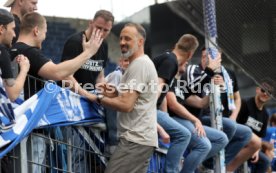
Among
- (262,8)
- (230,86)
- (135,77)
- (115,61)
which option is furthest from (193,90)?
(115,61)

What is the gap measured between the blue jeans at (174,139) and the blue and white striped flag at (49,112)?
2.57 ft

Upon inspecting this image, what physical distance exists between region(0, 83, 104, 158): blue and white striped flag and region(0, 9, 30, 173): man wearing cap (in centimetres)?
14

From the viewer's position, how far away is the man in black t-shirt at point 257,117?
34.6 feet

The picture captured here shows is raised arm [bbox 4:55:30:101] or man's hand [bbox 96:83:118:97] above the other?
raised arm [bbox 4:55:30:101]

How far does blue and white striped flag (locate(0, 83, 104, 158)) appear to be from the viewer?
667 cm

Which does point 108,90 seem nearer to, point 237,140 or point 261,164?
point 237,140

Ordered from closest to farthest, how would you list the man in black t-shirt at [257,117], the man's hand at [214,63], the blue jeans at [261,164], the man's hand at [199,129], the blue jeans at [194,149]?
the blue jeans at [194,149] → the man's hand at [199,129] → the man's hand at [214,63] → the man in black t-shirt at [257,117] → the blue jeans at [261,164]

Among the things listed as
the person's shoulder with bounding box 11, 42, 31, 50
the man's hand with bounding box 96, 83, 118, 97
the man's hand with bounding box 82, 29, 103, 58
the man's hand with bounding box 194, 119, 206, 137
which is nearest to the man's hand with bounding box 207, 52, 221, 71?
the man's hand with bounding box 194, 119, 206, 137

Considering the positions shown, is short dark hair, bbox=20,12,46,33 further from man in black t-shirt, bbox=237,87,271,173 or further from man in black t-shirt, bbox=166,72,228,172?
man in black t-shirt, bbox=237,87,271,173

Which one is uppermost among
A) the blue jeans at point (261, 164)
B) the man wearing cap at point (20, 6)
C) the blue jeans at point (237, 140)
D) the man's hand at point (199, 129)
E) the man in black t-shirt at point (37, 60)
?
the man wearing cap at point (20, 6)

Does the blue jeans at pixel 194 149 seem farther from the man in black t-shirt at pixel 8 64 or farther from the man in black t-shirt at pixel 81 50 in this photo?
the man in black t-shirt at pixel 8 64

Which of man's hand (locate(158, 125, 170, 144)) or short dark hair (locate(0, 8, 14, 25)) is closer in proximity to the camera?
short dark hair (locate(0, 8, 14, 25))

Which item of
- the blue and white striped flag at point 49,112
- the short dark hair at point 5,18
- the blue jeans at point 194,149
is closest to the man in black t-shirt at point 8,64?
the short dark hair at point 5,18

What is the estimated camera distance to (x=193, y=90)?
9336 mm
